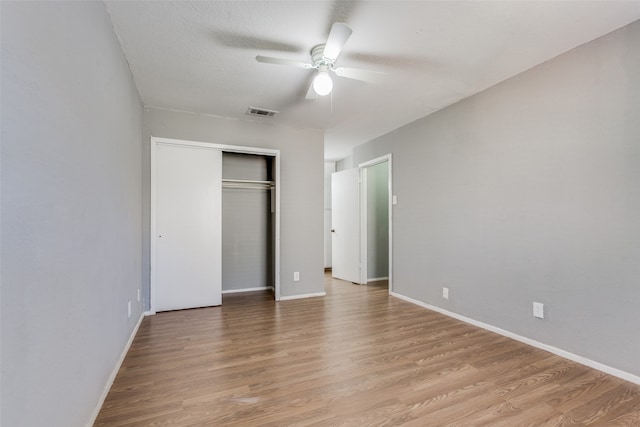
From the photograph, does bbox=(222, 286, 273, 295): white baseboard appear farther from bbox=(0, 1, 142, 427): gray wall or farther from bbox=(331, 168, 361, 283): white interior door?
bbox=(0, 1, 142, 427): gray wall

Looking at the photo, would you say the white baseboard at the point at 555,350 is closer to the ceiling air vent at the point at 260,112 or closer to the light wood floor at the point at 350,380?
the light wood floor at the point at 350,380

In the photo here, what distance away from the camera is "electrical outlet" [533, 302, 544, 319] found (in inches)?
96.8

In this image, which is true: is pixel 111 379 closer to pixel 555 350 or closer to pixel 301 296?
pixel 301 296

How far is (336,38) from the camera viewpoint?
1836mm

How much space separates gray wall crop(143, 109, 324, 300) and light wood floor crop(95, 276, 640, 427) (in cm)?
111

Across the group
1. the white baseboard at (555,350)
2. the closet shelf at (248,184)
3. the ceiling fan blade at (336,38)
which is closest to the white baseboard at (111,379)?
the closet shelf at (248,184)

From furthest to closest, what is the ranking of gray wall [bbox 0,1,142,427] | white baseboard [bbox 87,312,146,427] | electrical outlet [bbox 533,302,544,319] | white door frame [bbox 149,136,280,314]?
white door frame [bbox 149,136,280,314] < electrical outlet [bbox 533,302,544,319] < white baseboard [bbox 87,312,146,427] < gray wall [bbox 0,1,142,427]

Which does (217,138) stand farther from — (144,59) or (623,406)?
(623,406)

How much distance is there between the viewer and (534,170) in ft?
8.38

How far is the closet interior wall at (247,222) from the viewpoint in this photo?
4301 mm

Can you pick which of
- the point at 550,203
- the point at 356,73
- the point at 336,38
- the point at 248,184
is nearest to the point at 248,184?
the point at 248,184

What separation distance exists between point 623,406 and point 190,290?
13.0 ft

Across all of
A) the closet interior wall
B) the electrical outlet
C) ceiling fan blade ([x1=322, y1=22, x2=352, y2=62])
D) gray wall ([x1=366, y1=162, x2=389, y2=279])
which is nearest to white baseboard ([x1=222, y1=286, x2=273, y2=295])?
the closet interior wall

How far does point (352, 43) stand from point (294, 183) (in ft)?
7.22
